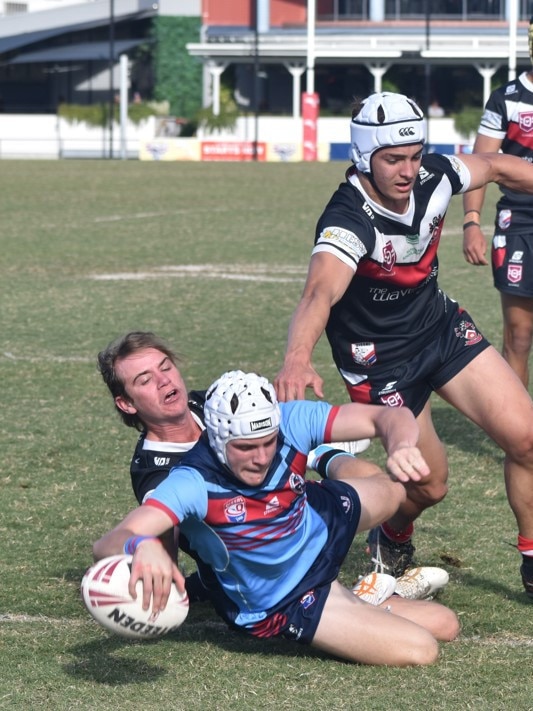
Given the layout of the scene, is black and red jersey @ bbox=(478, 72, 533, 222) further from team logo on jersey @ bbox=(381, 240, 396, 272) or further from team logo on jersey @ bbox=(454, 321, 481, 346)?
team logo on jersey @ bbox=(381, 240, 396, 272)

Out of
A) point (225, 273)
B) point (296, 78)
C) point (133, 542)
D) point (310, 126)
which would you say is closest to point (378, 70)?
point (296, 78)

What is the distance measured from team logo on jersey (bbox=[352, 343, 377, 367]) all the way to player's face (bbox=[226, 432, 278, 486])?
4.28 ft

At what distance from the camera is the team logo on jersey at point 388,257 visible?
563 centimetres

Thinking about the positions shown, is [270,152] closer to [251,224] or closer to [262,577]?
[251,224]

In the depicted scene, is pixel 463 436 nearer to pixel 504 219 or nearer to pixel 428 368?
pixel 504 219

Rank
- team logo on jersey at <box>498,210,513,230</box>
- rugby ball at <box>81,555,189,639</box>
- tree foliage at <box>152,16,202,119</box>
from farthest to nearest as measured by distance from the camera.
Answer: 1. tree foliage at <box>152,16,202,119</box>
2. team logo on jersey at <box>498,210,513,230</box>
3. rugby ball at <box>81,555,189,639</box>

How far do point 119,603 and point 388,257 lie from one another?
202 centimetres

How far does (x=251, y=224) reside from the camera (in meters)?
21.7

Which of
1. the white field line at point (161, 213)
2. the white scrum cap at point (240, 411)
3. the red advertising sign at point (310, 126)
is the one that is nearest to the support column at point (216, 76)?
the red advertising sign at point (310, 126)

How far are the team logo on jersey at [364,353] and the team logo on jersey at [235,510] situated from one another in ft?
4.48

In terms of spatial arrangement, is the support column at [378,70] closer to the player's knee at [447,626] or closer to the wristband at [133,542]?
the player's knee at [447,626]

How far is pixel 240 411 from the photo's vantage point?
4.58 meters

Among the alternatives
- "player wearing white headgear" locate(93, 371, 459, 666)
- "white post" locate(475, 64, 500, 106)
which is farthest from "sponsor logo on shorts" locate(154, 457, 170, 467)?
"white post" locate(475, 64, 500, 106)

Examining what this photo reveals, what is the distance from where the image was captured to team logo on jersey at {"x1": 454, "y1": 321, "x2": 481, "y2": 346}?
5.90 m
